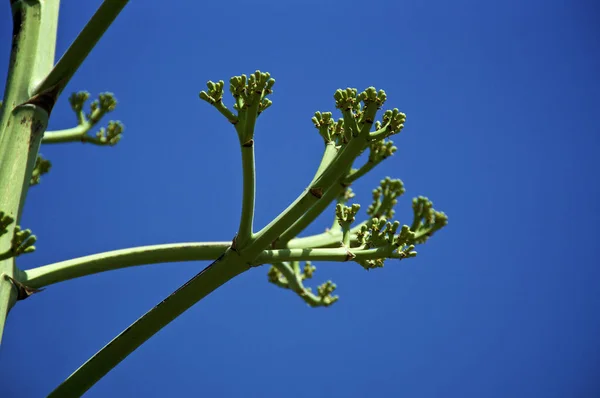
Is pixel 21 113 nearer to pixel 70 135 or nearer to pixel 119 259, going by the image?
pixel 119 259

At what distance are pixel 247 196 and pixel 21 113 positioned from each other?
1.63 m

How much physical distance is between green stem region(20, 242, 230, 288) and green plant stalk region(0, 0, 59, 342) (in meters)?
0.17

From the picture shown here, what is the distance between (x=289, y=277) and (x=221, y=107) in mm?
2432

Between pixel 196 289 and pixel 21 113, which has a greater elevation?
pixel 21 113

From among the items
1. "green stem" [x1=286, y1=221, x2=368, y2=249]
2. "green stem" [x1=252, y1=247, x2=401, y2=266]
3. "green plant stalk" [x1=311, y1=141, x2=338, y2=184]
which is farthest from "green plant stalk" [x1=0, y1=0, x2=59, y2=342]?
"green stem" [x1=286, y1=221, x2=368, y2=249]

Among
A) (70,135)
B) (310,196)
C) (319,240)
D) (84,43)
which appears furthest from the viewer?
(70,135)

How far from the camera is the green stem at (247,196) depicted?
396 cm

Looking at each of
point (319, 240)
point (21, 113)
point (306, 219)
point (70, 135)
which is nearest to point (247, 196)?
point (306, 219)

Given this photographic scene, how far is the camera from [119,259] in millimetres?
4285

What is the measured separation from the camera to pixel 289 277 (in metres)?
6.10

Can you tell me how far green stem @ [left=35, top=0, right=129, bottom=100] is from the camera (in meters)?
4.09

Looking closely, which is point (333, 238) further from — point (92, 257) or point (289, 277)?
point (92, 257)

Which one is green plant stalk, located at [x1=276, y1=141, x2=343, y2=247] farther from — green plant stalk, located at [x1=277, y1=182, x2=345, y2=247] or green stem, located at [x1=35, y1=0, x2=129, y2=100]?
green stem, located at [x1=35, y1=0, x2=129, y2=100]

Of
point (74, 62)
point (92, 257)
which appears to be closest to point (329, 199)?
point (92, 257)
